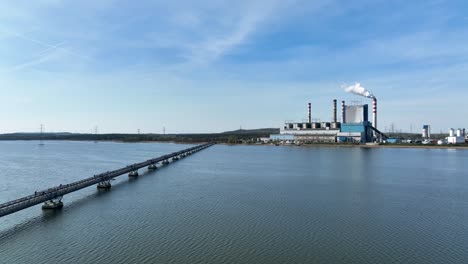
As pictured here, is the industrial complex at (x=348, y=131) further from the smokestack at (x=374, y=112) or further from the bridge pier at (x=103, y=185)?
the bridge pier at (x=103, y=185)

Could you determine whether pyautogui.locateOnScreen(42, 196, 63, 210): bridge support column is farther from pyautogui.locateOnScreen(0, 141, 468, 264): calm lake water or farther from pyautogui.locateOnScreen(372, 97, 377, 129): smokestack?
pyautogui.locateOnScreen(372, 97, 377, 129): smokestack

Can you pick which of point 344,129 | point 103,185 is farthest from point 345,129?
point 103,185

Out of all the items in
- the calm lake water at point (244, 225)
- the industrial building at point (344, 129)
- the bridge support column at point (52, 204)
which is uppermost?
the industrial building at point (344, 129)

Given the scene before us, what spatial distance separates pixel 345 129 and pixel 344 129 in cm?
23

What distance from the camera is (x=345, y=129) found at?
8169 centimetres

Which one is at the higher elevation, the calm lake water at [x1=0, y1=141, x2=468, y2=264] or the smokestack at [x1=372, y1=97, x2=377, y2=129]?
the smokestack at [x1=372, y1=97, x2=377, y2=129]

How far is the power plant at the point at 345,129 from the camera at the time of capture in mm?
80250

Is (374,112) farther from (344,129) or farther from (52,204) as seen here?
(52,204)

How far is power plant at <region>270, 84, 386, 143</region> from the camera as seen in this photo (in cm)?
8025

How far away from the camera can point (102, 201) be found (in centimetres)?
1820

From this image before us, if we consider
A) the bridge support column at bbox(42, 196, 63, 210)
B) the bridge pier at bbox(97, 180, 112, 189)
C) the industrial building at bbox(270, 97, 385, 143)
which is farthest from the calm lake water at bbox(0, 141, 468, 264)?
the industrial building at bbox(270, 97, 385, 143)

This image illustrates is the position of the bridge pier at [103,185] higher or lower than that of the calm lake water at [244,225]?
higher

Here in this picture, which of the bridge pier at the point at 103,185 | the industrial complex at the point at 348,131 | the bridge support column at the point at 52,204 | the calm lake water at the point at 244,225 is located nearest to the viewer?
the calm lake water at the point at 244,225

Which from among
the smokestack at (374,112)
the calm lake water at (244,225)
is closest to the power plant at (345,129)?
the smokestack at (374,112)
